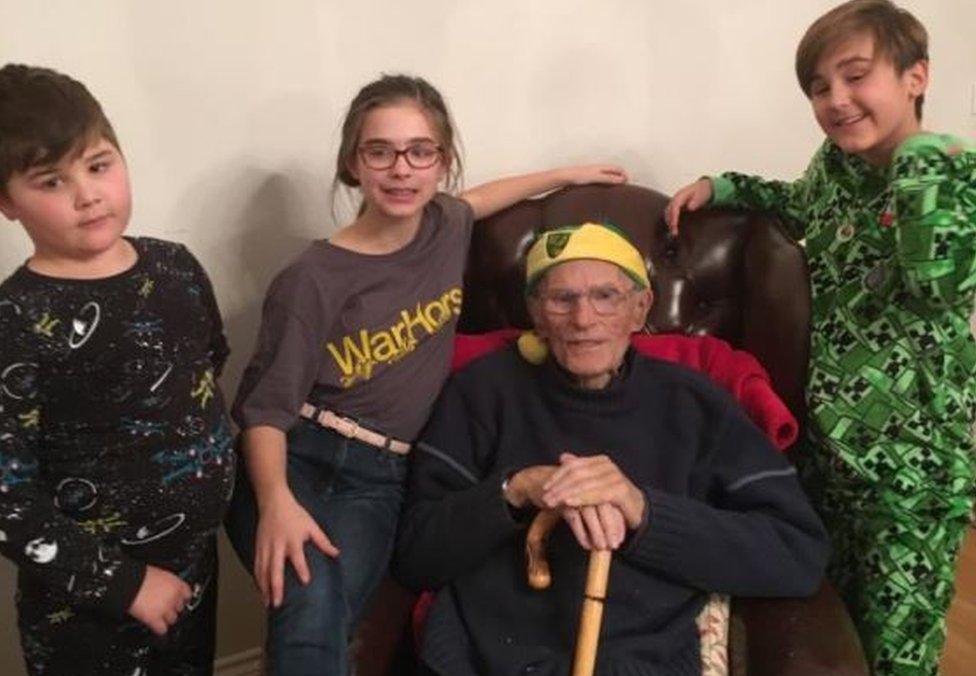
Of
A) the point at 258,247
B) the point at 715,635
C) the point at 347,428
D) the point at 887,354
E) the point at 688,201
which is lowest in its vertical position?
the point at 715,635

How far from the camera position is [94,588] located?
1284 mm

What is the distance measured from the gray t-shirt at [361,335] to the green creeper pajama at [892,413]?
70 centimetres

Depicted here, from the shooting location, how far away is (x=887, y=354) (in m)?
1.64

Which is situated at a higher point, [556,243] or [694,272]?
[556,243]

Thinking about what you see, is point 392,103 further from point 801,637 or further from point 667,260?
point 801,637

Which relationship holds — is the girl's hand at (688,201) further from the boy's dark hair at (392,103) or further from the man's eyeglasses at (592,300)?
the boy's dark hair at (392,103)

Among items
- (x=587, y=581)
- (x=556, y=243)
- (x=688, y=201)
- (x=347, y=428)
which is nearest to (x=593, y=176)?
(x=688, y=201)

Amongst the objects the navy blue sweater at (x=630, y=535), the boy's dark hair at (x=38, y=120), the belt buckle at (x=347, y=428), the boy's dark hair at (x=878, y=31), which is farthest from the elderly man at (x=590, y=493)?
the boy's dark hair at (x=38, y=120)

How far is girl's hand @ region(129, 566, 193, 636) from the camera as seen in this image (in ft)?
4.38

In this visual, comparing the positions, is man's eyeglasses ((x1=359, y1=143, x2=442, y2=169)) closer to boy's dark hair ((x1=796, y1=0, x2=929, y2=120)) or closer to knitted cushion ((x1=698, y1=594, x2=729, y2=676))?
boy's dark hair ((x1=796, y1=0, x2=929, y2=120))

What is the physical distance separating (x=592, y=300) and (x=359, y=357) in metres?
0.42

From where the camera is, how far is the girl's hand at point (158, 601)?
4.38 feet

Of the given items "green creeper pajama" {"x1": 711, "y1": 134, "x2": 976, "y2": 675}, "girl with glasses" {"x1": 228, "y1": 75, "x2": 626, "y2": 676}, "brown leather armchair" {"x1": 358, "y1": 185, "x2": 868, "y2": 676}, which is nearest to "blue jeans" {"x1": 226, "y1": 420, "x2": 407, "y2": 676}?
"girl with glasses" {"x1": 228, "y1": 75, "x2": 626, "y2": 676}

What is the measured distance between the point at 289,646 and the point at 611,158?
143 centimetres
